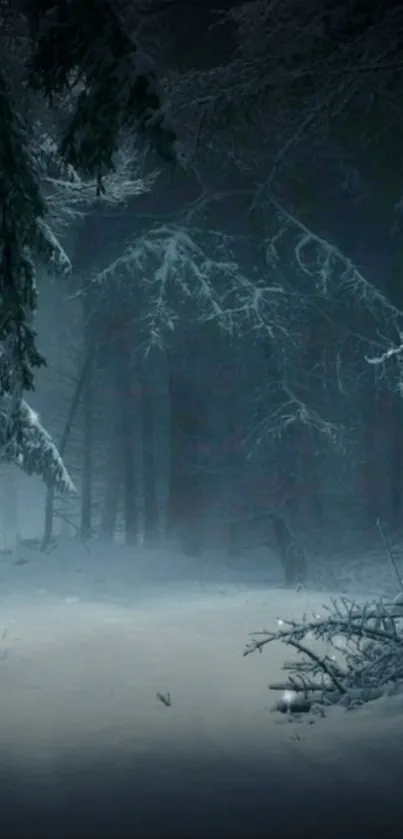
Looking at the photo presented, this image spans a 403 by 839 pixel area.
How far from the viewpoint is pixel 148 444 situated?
24828 mm

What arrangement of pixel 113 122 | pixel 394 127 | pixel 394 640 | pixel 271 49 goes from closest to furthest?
pixel 113 122 < pixel 394 640 < pixel 271 49 < pixel 394 127

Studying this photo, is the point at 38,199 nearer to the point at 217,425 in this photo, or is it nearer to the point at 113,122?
the point at 113,122

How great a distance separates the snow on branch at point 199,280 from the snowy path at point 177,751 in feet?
24.4

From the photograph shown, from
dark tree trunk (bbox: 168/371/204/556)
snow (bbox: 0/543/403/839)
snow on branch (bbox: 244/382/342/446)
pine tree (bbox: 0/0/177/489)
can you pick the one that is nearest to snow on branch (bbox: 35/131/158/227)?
snow on branch (bbox: 244/382/342/446)

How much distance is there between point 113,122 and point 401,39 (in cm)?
423

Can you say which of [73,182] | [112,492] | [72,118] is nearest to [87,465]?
[112,492]

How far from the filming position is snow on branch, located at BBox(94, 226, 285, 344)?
1873cm

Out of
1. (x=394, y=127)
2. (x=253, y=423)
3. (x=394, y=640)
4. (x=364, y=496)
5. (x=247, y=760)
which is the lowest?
(x=247, y=760)

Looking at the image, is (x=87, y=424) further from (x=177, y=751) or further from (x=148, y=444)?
(x=177, y=751)

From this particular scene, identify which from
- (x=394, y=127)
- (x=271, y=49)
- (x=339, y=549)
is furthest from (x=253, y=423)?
(x=271, y=49)

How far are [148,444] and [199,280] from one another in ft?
22.1

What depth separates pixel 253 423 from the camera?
20.7 metres

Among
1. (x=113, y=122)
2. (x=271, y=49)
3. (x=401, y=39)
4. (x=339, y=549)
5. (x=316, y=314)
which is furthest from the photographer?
(x=339, y=549)

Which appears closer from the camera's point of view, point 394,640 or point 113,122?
point 113,122
